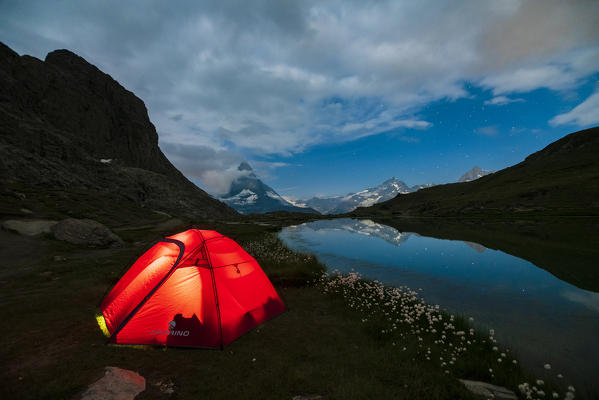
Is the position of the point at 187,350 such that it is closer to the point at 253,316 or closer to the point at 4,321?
the point at 253,316

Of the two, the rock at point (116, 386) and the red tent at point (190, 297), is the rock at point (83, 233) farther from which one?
the rock at point (116, 386)

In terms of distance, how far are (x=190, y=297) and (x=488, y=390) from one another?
949 centimetres

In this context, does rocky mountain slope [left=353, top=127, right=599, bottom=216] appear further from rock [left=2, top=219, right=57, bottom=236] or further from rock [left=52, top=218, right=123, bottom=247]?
rock [left=2, top=219, right=57, bottom=236]

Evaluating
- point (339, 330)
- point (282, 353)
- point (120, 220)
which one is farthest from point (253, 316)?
point (120, 220)

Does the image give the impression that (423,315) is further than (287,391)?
Yes

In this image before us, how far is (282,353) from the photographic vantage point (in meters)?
8.72

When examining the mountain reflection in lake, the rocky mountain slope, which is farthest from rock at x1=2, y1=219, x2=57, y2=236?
the rocky mountain slope

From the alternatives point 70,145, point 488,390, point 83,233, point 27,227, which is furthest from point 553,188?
point 70,145

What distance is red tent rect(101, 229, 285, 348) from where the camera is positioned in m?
8.91

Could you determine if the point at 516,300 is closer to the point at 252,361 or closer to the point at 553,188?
the point at 252,361

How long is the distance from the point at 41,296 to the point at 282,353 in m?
13.3

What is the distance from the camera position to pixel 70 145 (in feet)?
378

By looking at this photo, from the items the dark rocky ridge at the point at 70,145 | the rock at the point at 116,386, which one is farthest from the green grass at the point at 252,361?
the dark rocky ridge at the point at 70,145

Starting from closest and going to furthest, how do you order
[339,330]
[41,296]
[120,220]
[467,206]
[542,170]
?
[339,330] < [41,296] < [120,220] < [467,206] < [542,170]
